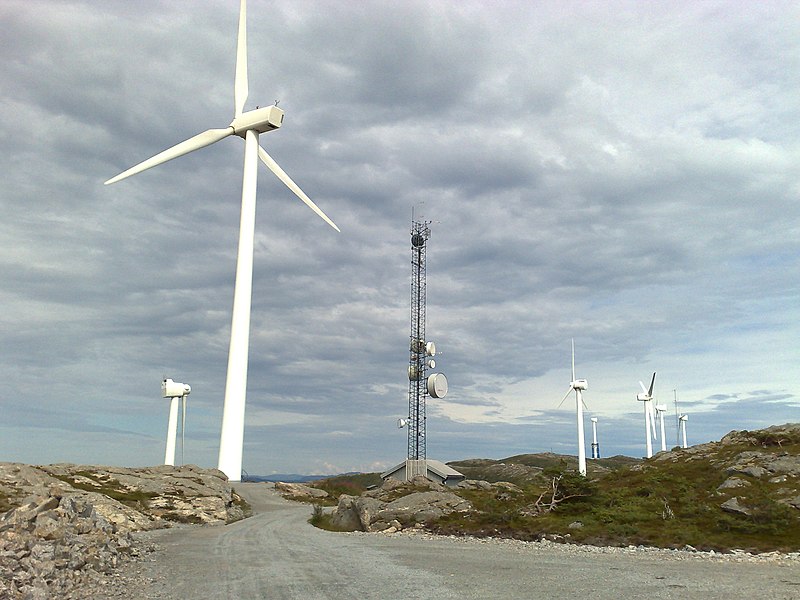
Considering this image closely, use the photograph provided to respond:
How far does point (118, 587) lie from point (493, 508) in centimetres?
2910

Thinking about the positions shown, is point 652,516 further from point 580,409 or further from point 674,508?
point 580,409

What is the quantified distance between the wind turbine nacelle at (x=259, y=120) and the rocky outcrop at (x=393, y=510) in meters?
50.8

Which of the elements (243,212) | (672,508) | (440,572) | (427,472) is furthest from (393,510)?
(243,212)

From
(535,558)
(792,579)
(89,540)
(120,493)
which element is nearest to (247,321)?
(120,493)

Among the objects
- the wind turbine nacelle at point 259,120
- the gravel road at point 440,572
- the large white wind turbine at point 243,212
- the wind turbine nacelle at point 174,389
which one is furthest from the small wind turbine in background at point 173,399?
the gravel road at point 440,572

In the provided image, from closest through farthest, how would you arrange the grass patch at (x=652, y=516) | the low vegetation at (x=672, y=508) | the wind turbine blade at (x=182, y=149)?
the grass patch at (x=652, y=516), the low vegetation at (x=672, y=508), the wind turbine blade at (x=182, y=149)

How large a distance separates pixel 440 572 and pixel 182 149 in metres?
68.2

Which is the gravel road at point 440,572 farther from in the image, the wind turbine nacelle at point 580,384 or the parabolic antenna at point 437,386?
the wind turbine nacelle at point 580,384

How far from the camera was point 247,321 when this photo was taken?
74625 millimetres

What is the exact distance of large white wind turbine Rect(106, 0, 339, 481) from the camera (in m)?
73.2

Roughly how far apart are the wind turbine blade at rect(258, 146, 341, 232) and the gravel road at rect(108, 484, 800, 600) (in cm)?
4886

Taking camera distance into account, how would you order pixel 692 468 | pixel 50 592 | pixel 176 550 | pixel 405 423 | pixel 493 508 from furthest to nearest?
1. pixel 405 423
2. pixel 692 468
3. pixel 493 508
4. pixel 176 550
5. pixel 50 592

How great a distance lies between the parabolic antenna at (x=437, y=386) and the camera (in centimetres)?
7906

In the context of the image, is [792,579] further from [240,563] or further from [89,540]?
[89,540]
